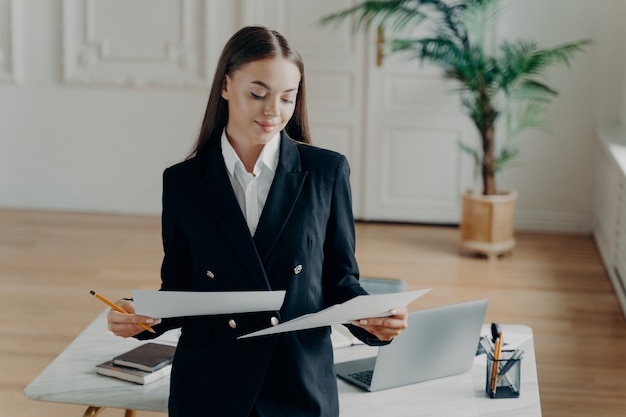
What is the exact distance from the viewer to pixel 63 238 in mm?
6449

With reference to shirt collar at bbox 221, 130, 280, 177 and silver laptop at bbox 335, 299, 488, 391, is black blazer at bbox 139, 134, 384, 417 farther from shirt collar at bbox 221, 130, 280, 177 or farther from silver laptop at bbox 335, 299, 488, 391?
silver laptop at bbox 335, 299, 488, 391

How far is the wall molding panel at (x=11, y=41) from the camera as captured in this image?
7047 millimetres

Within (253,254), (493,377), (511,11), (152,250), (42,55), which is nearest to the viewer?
(253,254)

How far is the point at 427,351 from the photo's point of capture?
8.21 ft

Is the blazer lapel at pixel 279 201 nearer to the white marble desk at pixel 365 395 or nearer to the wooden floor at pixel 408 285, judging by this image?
the white marble desk at pixel 365 395

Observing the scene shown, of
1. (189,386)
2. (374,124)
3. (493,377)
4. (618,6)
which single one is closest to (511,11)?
(618,6)

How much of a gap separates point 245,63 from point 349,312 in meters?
0.54

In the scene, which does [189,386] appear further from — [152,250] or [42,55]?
[42,55]

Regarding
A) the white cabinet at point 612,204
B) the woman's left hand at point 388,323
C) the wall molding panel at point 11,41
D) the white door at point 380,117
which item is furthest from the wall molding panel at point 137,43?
the woman's left hand at point 388,323

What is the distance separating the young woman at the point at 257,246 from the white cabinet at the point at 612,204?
343 centimetres

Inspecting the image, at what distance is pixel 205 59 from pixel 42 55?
116 centimetres

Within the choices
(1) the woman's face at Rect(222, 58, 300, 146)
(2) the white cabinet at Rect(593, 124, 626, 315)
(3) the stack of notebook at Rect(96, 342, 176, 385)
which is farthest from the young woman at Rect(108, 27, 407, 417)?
(2) the white cabinet at Rect(593, 124, 626, 315)

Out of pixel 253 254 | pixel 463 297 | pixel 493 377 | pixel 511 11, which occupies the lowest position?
pixel 463 297

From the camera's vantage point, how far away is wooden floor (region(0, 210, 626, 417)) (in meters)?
4.21
